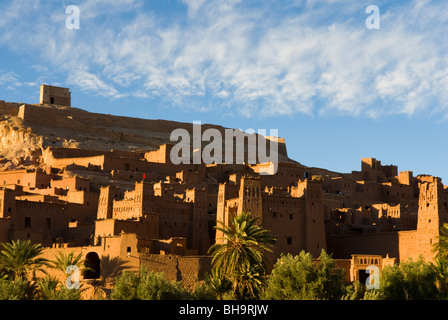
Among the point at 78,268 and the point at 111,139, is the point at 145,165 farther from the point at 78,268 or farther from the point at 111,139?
the point at 78,268

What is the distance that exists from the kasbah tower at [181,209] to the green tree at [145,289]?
23.7 ft

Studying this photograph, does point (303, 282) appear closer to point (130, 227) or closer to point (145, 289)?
point (145, 289)

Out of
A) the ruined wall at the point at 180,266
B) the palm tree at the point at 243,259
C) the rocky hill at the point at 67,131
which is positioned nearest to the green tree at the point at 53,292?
the ruined wall at the point at 180,266

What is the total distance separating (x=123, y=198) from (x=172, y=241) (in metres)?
12.7

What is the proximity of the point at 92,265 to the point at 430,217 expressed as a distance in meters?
22.2

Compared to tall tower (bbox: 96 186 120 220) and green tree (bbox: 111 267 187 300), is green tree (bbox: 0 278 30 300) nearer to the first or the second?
green tree (bbox: 111 267 187 300)

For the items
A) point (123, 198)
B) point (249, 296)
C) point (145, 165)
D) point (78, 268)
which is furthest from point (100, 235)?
point (145, 165)

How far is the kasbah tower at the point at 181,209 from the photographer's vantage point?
5322 centimetres

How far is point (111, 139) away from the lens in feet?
303

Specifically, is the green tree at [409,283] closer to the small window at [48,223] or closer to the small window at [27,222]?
the small window at [48,223]

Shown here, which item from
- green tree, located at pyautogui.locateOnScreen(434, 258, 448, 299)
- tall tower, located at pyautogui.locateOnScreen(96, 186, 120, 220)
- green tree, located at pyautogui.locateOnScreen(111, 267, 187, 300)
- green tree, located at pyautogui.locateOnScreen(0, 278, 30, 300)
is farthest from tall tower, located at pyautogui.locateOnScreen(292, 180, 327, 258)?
green tree, located at pyautogui.locateOnScreen(0, 278, 30, 300)

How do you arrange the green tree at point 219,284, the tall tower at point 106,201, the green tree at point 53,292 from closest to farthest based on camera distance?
1. the green tree at point 53,292
2. the green tree at point 219,284
3. the tall tower at point 106,201

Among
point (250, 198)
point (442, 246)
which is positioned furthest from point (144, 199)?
point (442, 246)

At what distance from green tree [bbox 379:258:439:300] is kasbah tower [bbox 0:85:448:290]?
5208 millimetres
